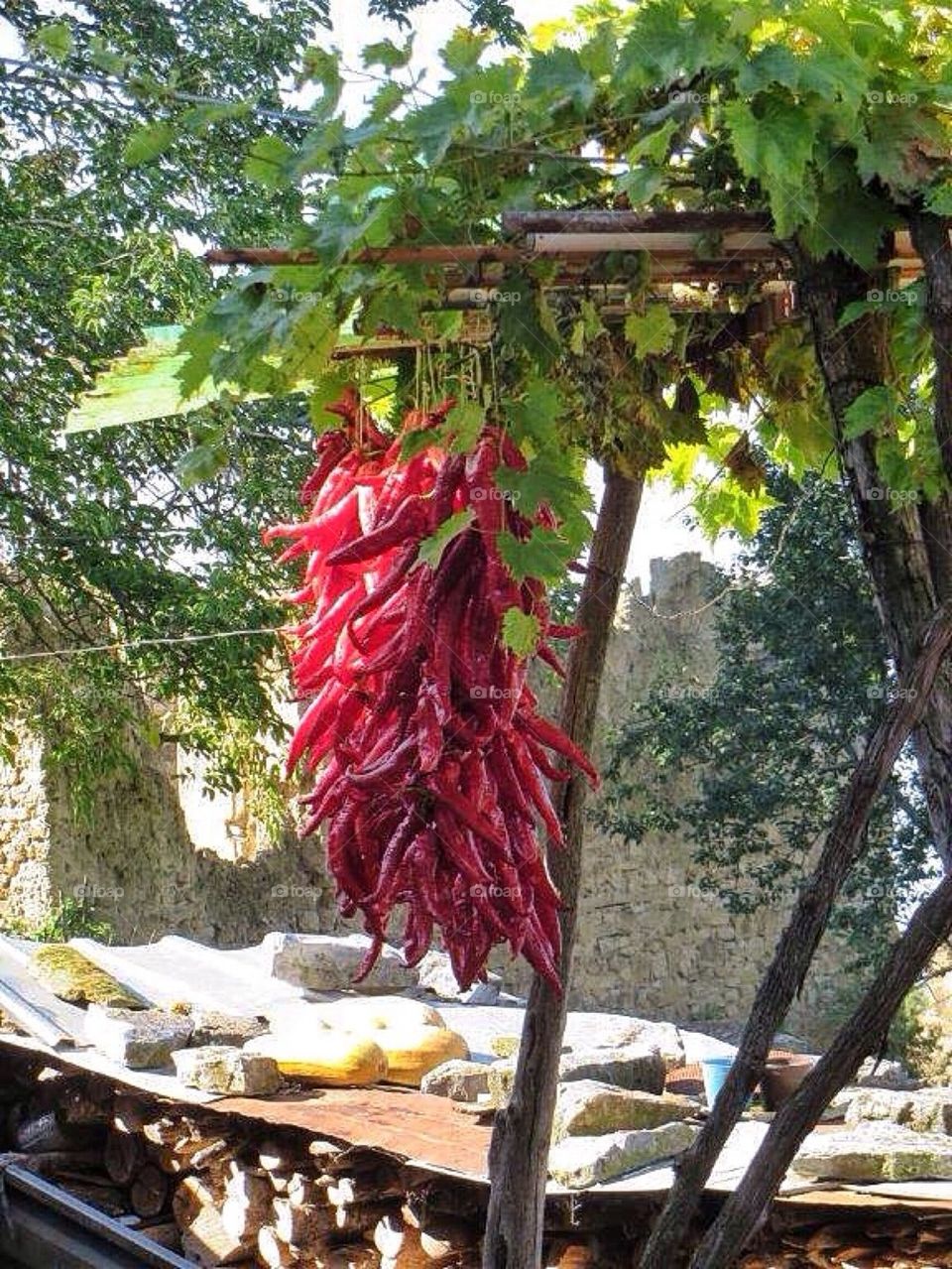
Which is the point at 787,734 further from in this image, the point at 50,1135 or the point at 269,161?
the point at 269,161

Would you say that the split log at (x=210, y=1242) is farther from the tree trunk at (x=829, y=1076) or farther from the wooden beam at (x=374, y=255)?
the wooden beam at (x=374, y=255)

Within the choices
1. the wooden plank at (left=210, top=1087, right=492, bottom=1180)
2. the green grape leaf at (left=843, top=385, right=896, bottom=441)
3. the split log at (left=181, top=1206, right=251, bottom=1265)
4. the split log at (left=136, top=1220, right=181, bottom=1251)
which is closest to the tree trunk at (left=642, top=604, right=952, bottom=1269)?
the green grape leaf at (left=843, top=385, right=896, bottom=441)

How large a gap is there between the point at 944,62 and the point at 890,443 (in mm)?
457

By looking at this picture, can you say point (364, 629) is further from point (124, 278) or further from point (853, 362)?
point (124, 278)

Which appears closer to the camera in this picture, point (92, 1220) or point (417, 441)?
point (417, 441)

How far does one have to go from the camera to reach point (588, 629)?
9.43 feet

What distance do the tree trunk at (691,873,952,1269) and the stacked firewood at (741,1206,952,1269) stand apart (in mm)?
1600

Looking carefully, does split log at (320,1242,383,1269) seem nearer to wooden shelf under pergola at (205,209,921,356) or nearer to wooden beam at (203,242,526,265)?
wooden shelf under pergola at (205,209,921,356)

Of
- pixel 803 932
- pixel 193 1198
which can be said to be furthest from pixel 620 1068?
pixel 803 932

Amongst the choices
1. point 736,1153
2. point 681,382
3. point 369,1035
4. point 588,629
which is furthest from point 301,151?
point 369,1035

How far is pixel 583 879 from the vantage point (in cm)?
1484

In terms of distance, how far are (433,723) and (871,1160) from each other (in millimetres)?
2118

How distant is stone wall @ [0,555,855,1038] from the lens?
40.2 ft

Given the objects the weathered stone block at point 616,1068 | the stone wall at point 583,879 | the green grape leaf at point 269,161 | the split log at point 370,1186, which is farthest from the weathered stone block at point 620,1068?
the stone wall at point 583,879
